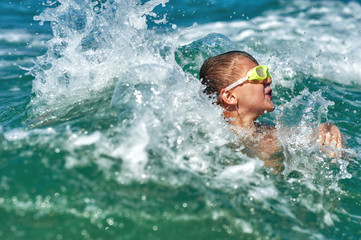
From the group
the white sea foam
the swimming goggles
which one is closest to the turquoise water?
the swimming goggles

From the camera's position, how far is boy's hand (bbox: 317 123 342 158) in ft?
12.6

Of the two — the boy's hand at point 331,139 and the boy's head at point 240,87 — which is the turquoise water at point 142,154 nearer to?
the boy's hand at point 331,139

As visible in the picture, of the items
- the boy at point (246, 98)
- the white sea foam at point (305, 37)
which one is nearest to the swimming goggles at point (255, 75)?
the boy at point (246, 98)

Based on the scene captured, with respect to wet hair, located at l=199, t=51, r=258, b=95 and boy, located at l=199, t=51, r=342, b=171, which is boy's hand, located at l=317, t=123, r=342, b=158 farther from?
wet hair, located at l=199, t=51, r=258, b=95

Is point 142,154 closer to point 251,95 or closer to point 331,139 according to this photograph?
point 251,95

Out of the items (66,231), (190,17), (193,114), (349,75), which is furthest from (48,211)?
(190,17)

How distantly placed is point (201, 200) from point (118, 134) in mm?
785

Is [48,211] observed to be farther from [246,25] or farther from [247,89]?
[246,25]

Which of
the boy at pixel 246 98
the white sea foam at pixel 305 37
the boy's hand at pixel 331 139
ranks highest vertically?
the boy at pixel 246 98

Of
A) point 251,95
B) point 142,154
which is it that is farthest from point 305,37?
point 142,154

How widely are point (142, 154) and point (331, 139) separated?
2150mm

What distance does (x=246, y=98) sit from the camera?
12.9ft

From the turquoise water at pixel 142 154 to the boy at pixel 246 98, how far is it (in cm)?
16

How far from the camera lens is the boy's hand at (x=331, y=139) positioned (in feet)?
12.6
